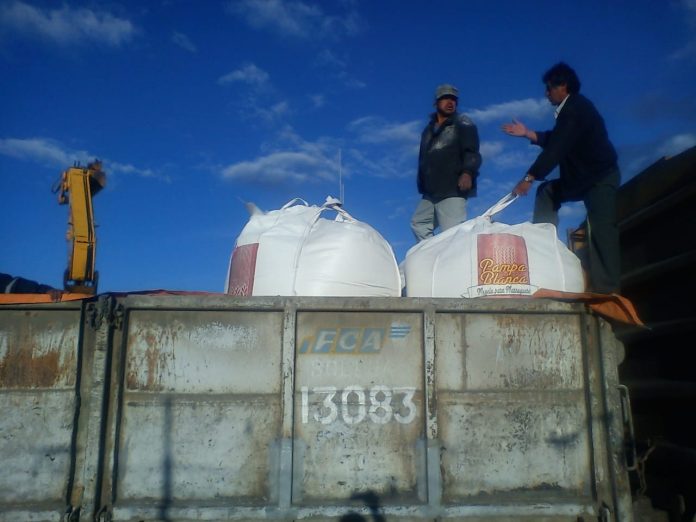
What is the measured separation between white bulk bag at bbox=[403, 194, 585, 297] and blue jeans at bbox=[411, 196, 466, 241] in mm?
1038

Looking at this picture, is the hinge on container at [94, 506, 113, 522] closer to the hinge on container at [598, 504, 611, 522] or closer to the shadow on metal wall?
the shadow on metal wall

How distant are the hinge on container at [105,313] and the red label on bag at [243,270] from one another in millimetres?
649

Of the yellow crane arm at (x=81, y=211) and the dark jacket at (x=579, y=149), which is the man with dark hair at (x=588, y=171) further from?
the yellow crane arm at (x=81, y=211)

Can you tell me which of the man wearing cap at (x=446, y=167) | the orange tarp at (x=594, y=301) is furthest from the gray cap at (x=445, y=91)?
the orange tarp at (x=594, y=301)

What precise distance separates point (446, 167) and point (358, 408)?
2.31m

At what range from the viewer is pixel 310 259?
3025 millimetres

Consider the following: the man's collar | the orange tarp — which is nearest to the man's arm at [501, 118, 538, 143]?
the man's collar

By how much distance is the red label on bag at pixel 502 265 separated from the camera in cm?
293

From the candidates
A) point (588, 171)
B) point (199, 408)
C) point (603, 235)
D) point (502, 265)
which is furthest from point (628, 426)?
point (199, 408)

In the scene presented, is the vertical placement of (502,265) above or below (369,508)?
above

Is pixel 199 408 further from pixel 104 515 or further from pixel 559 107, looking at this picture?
pixel 559 107

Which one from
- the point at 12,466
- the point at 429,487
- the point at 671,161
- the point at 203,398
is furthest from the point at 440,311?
the point at 12,466

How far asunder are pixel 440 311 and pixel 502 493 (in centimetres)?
81

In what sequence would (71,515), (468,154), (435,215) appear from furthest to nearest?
(435,215), (468,154), (71,515)
